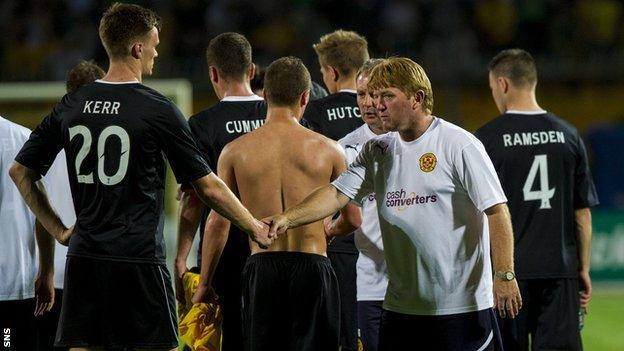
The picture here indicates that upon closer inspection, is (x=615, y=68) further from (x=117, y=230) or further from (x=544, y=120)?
(x=117, y=230)

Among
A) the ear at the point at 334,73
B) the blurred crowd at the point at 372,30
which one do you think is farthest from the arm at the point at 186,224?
the blurred crowd at the point at 372,30

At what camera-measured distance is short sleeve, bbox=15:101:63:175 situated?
229 inches

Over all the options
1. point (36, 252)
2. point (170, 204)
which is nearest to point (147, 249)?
point (36, 252)

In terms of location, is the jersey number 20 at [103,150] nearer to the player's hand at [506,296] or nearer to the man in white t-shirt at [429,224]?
the man in white t-shirt at [429,224]

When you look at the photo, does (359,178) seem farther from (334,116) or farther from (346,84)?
(346,84)

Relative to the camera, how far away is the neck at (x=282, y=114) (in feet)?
20.2

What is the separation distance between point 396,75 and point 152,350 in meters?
1.85

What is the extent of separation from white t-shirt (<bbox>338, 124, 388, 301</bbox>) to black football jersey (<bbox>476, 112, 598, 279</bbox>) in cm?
95

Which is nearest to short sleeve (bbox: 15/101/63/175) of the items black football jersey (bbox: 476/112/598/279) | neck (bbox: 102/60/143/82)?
neck (bbox: 102/60/143/82)

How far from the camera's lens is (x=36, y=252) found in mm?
6781

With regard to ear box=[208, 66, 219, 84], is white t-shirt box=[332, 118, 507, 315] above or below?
below

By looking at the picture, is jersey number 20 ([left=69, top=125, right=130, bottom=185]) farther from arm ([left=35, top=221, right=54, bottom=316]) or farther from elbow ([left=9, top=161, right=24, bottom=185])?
arm ([left=35, top=221, right=54, bottom=316])

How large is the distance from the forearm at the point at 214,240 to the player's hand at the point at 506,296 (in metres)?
1.74

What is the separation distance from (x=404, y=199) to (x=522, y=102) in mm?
2362
